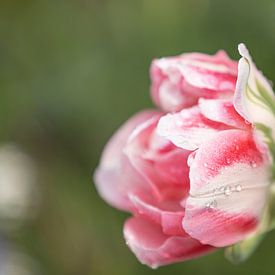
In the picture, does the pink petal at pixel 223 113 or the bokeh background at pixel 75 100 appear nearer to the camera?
the pink petal at pixel 223 113

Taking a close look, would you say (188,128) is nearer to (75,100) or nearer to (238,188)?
(238,188)

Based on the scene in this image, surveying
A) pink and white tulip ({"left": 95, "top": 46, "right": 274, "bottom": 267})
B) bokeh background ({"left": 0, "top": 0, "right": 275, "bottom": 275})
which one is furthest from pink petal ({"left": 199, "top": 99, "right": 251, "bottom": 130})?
bokeh background ({"left": 0, "top": 0, "right": 275, "bottom": 275})

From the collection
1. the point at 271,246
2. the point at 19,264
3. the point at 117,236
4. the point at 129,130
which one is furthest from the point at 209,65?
the point at 19,264

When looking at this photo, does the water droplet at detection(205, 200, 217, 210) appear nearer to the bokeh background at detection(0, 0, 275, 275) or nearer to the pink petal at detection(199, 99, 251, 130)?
the pink petal at detection(199, 99, 251, 130)

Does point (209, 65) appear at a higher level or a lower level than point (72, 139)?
higher

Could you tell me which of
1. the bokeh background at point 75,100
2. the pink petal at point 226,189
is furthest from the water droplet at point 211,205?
the bokeh background at point 75,100

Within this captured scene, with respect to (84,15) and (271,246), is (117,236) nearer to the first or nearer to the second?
(271,246)

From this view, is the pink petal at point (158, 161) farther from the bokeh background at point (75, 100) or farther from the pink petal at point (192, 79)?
the bokeh background at point (75, 100)
